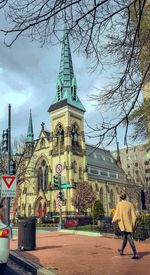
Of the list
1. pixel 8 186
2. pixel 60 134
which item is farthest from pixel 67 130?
pixel 8 186

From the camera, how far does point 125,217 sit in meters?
10.0

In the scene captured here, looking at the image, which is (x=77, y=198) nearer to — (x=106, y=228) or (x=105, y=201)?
(x=105, y=201)

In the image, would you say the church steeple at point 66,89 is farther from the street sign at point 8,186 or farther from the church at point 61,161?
the street sign at point 8,186

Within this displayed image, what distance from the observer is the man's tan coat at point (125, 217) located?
32.7ft

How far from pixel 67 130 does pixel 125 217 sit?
2186 inches

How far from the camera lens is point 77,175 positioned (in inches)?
2530

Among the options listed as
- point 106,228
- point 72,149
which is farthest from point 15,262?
point 72,149

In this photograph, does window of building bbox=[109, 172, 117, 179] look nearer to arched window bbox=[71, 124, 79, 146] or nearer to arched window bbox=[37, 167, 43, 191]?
arched window bbox=[71, 124, 79, 146]

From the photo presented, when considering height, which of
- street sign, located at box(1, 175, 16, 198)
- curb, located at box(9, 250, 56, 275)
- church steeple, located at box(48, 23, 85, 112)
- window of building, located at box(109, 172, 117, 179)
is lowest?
curb, located at box(9, 250, 56, 275)

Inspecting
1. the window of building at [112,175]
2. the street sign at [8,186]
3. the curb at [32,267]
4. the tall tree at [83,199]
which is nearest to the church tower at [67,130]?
the tall tree at [83,199]

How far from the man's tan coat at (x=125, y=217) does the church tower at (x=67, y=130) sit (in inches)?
2015

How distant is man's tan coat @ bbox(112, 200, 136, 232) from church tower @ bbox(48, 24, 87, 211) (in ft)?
168

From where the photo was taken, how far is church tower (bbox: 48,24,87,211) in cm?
6328

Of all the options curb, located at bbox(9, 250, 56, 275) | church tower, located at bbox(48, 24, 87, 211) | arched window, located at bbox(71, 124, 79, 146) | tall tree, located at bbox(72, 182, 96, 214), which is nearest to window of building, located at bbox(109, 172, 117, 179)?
church tower, located at bbox(48, 24, 87, 211)
